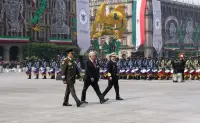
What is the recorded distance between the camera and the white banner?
1117 inches

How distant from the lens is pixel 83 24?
94.9 feet

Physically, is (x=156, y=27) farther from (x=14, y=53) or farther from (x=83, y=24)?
(x=14, y=53)

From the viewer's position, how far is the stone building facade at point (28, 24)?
63.7 metres

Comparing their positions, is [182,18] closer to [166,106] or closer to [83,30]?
[83,30]

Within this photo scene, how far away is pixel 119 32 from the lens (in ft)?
164

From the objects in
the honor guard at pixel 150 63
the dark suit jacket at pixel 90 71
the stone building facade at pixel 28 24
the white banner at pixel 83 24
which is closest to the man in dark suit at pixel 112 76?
the dark suit jacket at pixel 90 71

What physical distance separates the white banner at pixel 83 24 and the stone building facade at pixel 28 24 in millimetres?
35713

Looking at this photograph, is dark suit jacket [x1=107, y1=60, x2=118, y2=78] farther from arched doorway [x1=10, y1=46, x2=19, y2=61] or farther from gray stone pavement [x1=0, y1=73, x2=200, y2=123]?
arched doorway [x1=10, y1=46, x2=19, y2=61]

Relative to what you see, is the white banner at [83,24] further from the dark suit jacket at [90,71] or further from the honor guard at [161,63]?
the dark suit jacket at [90,71]

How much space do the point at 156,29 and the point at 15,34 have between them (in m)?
38.7

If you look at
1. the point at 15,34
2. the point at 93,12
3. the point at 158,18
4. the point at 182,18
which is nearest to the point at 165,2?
the point at 182,18

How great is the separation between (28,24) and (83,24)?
4081 cm

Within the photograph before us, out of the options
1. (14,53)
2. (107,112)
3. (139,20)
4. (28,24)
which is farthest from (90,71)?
(14,53)

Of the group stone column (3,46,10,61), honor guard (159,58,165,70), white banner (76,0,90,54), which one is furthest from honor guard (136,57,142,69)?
stone column (3,46,10,61)
